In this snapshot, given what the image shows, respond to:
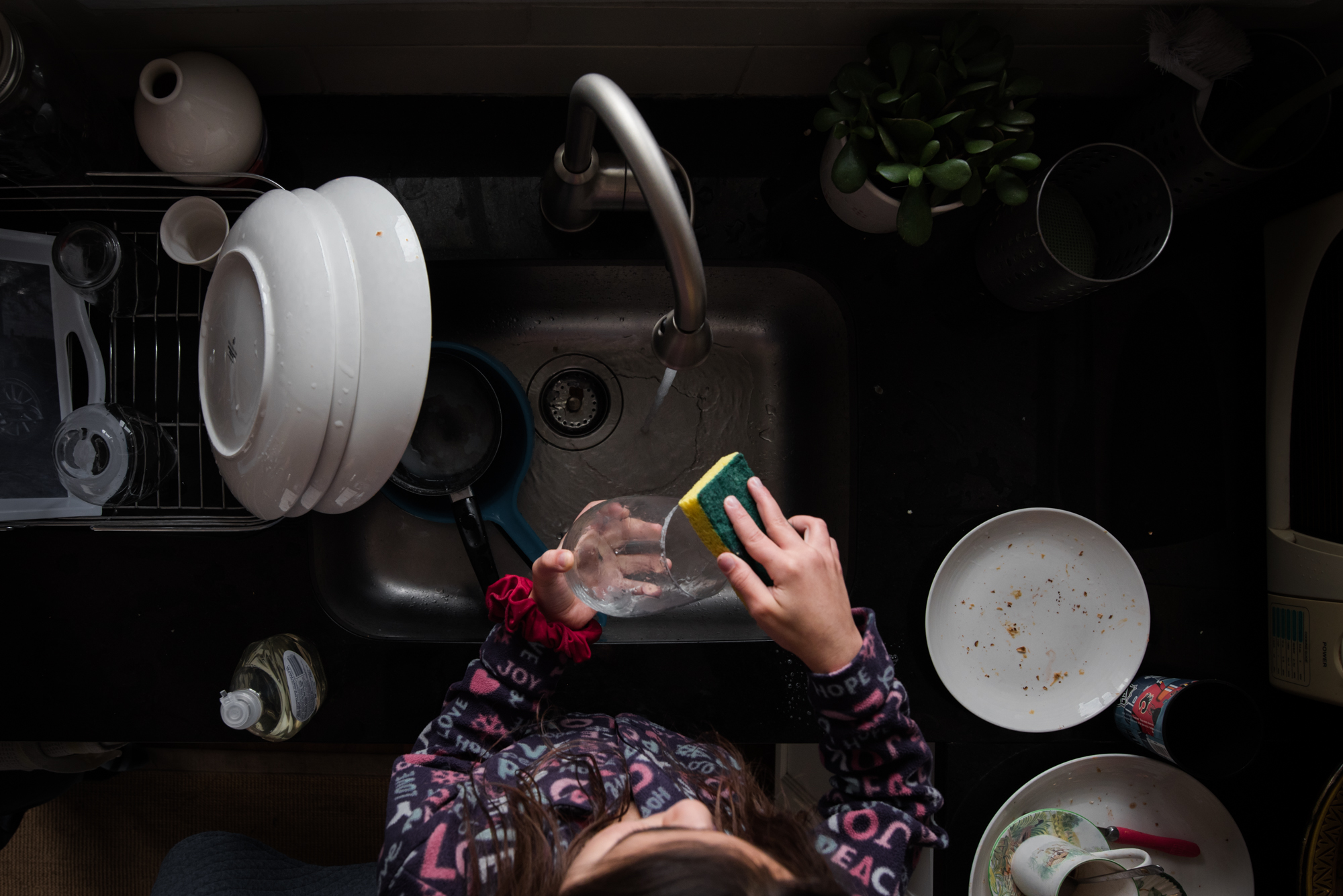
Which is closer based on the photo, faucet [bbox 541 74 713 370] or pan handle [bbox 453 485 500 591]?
faucet [bbox 541 74 713 370]

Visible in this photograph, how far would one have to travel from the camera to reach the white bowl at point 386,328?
0.53 meters

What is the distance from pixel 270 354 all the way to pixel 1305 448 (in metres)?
1.09

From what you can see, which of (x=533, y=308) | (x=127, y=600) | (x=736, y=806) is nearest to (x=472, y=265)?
(x=533, y=308)

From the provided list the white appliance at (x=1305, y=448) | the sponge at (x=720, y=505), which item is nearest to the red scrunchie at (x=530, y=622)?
the sponge at (x=720, y=505)

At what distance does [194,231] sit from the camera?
75 cm

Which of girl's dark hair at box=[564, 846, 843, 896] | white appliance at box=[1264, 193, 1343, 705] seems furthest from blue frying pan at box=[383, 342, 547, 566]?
white appliance at box=[1264, 193, 1343, 705]

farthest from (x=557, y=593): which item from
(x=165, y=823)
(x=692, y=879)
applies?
(x=165, y=823)

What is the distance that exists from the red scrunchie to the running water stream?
271 mm

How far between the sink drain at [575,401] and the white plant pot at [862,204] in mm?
380

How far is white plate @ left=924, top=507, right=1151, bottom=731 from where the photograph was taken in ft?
2.65

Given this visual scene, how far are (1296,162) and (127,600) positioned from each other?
153cm

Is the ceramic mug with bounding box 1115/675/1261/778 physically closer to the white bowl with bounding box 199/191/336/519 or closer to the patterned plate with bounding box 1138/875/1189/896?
the patterned plate with bounding box 1138/875/1189/896

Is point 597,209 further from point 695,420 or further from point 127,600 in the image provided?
point 127,600

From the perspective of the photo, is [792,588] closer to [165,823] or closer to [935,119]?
[935,119]
